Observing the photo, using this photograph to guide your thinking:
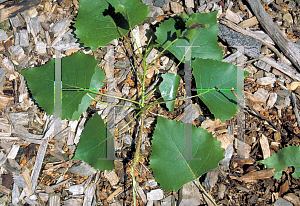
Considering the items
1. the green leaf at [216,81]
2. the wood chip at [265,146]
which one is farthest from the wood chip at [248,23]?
the wood chip at [265,146]

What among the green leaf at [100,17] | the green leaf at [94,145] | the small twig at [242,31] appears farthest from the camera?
the small twig at [242,31]

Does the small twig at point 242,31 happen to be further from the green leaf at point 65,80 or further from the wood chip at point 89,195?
the wood chip at point 89,195

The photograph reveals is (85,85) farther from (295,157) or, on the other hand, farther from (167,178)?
(295,157)

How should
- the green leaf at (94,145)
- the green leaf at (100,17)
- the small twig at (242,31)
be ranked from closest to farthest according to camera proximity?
the green leaf at (94,145), the green leaf at (100,17), the small twig at (242,31)

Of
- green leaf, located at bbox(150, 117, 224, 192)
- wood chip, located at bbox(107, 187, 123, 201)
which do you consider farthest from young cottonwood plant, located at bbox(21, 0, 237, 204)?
wood chip, located at bbox(107, 187, 123, 201)

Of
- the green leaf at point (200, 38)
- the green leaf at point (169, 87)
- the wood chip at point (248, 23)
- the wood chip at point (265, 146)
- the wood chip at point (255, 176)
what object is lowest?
the wood chip at point (255, 176)

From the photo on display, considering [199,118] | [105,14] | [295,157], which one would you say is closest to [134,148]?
[199,118]
